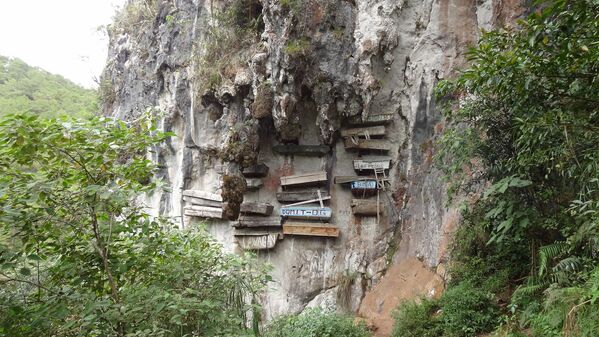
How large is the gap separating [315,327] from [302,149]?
525 centimetres

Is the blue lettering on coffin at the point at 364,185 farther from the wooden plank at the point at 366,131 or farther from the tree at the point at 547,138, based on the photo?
the tree at the point at 547,138

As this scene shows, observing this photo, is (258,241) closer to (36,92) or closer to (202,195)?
(202,195)

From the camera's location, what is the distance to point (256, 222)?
36.4ft

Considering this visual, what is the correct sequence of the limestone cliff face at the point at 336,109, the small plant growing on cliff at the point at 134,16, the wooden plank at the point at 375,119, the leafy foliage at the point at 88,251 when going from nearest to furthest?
1. the leafy foliage at the point at 88,251
2. the limestone cliff face at the point at 336,109
3. the wooden plank at the point at 375,119
4. the small plant growing on cliff at the point at 134,16

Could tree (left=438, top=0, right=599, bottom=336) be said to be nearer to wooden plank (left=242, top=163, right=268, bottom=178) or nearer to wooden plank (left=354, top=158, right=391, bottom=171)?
wooden plank (left=354, top=158, right=391, bottom=171)

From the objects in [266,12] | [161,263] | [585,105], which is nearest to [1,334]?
[161,263]

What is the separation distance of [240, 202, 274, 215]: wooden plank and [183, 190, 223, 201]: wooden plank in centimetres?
96

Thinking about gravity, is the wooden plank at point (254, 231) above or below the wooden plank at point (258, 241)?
above

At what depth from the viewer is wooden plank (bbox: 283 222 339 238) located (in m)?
10.5

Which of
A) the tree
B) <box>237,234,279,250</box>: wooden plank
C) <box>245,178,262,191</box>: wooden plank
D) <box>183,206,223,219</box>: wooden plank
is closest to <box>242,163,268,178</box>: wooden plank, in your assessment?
<box>245,178,262,191</box>: wooden plank

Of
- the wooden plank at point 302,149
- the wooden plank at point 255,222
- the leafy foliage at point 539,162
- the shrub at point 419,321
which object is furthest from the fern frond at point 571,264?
the wooden plank at point 255,222

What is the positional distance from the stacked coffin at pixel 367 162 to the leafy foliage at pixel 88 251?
703 centimetres

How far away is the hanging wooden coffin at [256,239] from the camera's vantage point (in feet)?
35.9

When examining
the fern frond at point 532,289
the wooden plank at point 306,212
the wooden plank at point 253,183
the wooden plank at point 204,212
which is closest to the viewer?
the fern frond at point 532,289
